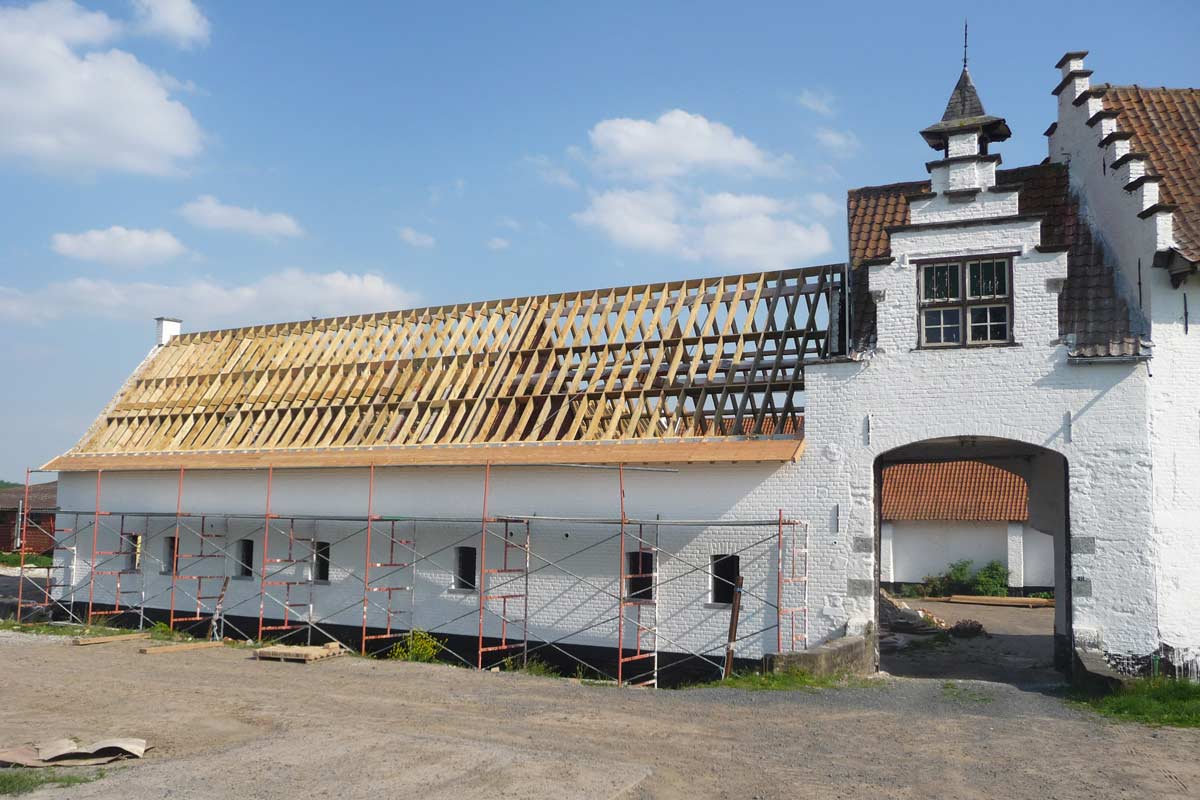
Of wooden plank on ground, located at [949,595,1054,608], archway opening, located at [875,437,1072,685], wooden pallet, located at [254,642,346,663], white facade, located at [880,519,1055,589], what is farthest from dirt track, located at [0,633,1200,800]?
white facade, located at [880,519,1055,589]

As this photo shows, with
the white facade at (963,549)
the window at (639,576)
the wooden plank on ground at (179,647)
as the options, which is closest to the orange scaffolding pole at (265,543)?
the wooden plank on ground at (179,647)

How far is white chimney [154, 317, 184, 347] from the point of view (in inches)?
1180

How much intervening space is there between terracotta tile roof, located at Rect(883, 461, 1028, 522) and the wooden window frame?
17.8 m

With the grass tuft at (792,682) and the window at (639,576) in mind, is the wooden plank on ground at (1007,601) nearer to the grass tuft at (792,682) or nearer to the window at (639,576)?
the window at (639,576)

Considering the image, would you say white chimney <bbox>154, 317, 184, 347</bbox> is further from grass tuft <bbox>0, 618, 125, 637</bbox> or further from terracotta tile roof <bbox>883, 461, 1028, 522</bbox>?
terracotta tile roof <bbox>883, 461, 1028, 522</bbox>

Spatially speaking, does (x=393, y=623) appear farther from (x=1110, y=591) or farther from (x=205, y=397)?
(x=1110, y=591)

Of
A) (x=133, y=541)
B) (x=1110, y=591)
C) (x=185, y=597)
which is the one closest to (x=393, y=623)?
(x=185, y=597)

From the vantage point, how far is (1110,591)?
15.3 meters

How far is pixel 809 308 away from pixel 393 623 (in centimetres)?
1073

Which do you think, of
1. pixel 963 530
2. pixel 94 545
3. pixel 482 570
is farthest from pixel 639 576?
pixel 963 530

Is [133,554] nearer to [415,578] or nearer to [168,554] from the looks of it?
[168,554]

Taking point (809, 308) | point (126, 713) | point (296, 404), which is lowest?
point (126, 713)

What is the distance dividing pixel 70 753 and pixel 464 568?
9902mm

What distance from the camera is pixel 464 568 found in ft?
67.1
